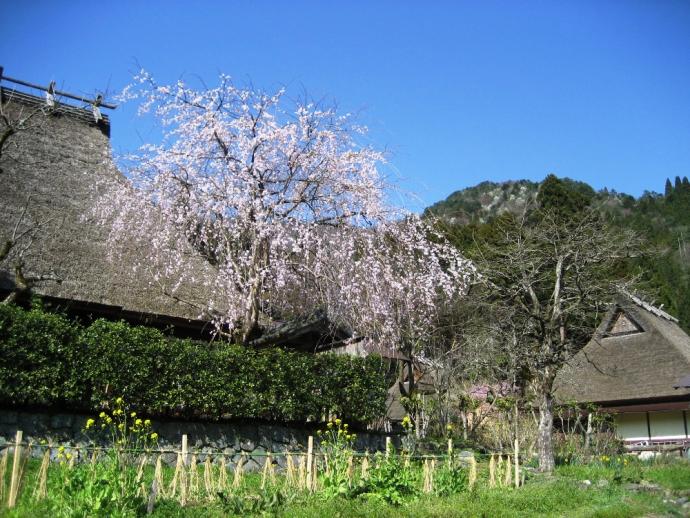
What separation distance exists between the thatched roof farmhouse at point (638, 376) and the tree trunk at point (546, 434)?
6795 millimetres

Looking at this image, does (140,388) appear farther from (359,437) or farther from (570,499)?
(570,499)

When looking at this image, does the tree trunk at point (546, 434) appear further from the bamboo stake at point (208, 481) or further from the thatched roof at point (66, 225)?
the thatched roof at point (66, 225)

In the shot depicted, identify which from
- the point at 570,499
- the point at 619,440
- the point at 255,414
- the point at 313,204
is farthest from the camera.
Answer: the point at 619,440

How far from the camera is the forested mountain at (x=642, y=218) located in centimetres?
2523

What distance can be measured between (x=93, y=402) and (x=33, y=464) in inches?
59.9

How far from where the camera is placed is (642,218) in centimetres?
4528

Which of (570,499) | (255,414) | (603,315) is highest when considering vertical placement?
(603,315)

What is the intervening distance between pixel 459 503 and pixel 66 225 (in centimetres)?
931

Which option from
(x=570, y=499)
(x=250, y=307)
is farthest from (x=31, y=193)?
(x=570, y=499)

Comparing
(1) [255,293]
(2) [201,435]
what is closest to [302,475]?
(2) [201,435]

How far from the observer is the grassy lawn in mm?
6492

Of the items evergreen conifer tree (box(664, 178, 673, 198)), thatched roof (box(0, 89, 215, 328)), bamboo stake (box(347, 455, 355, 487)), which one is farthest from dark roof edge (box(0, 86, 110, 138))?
evergreen conifer tree (box(664, 178, 673, 198))

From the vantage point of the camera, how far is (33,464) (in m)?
8.59

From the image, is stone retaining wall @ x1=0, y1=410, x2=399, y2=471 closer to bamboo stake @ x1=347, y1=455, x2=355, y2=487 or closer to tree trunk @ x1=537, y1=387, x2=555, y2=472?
bamboo stake @ x1=347, y1=455, x2=355, y2=487
